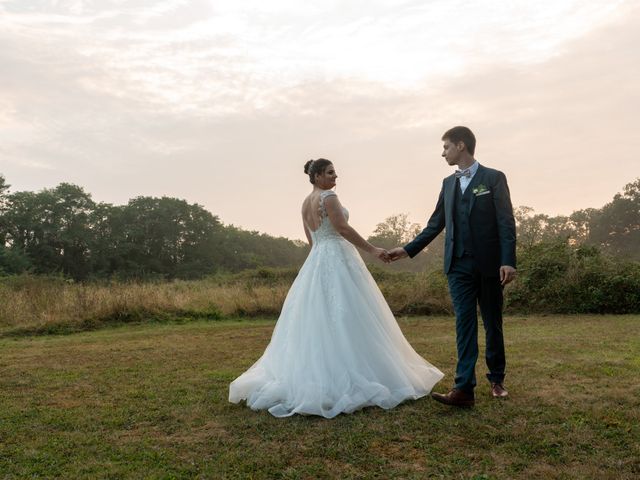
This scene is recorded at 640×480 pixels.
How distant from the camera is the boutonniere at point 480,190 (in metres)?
4.73

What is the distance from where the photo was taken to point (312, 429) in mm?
4164

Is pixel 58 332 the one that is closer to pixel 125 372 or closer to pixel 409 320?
pixel 125 372

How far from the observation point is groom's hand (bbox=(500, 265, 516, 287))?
4492 mm

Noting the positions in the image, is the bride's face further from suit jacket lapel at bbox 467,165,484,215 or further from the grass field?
the grass field

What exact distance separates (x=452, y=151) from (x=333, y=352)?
2.04 metres

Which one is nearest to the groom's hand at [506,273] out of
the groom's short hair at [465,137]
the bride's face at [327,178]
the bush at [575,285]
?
the groom's short hair at [465,137]

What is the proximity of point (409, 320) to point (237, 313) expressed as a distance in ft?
15.5

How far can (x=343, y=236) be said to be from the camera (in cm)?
551

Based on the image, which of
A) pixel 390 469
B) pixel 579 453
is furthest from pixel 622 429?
pixel 390 469

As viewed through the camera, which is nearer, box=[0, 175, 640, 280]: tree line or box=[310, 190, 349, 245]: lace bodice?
box=[310, 190, 349, 245]: lace bodice

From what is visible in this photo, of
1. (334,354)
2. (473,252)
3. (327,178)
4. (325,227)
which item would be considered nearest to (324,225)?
(325,227)

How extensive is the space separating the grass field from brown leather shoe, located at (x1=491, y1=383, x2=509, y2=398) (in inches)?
2.8

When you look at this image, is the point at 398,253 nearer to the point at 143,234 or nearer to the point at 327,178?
the point at 327,178

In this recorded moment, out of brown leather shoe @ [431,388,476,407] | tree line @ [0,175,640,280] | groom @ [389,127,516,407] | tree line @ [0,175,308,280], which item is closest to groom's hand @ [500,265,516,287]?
groom @ [389,127,516,407]
